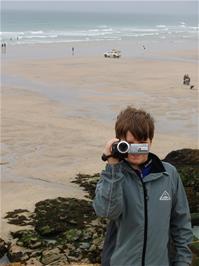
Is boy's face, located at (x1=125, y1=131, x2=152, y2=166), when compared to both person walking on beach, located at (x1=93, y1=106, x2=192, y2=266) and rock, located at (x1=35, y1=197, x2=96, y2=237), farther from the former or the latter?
rock, located at (x1=35, y1=197, x2=96, y2=237)

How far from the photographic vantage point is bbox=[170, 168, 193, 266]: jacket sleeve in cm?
341

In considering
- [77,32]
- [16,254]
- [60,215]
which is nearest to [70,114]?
[60,215]

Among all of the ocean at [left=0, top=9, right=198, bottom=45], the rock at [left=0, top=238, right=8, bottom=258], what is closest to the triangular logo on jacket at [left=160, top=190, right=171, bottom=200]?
the rock at [left=0, top=238, right=8, bottom=258]

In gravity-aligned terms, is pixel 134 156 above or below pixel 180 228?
above

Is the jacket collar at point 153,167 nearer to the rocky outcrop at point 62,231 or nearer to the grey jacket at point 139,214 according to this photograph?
the grey jacket at point 139,214

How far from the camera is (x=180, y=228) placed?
342 centimetres

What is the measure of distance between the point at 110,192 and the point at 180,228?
649 mm

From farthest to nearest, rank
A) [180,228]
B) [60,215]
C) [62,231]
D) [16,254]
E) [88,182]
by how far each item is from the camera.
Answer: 1. [88,182]
2. [60,215]
3. [62,231]
4. [16,254]
5. [180,228]

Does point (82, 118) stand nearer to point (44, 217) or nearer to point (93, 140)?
point (93, 140)

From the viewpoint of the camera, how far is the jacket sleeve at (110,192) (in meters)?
3.06

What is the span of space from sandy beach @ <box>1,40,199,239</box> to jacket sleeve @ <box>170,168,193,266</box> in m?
6.63

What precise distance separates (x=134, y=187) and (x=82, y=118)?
18.4 metres

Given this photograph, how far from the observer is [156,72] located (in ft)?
125

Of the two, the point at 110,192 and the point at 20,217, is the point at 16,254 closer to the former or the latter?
the point at 20,217
